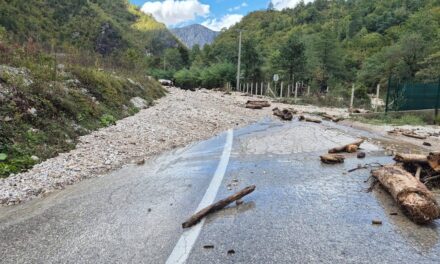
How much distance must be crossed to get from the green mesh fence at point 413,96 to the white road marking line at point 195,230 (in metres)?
12.8

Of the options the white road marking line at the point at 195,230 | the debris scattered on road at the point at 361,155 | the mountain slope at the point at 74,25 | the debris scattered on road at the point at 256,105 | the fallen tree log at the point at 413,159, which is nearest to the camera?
the white road marking line at the point at 195,230

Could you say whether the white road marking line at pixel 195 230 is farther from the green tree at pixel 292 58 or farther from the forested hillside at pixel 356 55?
the green tree at pixel 292 58

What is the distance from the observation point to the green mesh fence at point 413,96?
653 inches

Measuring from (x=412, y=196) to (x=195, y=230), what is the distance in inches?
106

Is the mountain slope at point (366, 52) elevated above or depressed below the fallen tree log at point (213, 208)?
above

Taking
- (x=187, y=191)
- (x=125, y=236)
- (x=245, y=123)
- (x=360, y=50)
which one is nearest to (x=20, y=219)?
(x=125, y=236)

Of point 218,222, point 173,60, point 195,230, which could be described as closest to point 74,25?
point 173,60

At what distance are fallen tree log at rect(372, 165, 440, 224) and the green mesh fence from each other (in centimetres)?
1323

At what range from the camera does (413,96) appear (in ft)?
57.5

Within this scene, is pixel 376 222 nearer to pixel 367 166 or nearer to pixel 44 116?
pixel 367 166

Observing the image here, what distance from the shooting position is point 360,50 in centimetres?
7444

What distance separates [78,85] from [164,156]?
605 cm

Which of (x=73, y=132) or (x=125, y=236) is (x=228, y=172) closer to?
(x=125, y=236)

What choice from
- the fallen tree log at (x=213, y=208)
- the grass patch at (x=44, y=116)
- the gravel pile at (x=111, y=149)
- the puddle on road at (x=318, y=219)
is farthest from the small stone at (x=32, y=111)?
the fallen tree log at (x=213, y=208)
